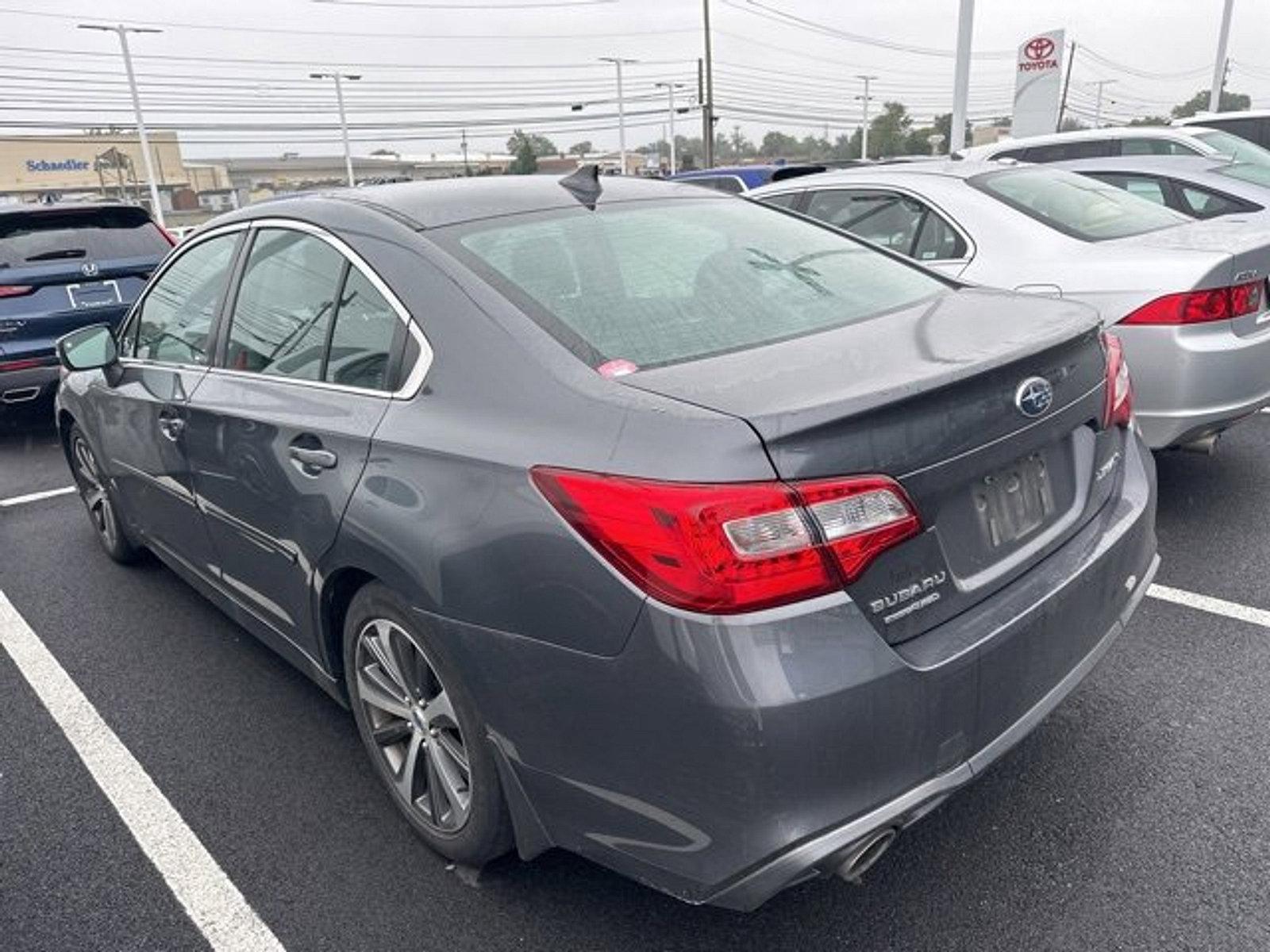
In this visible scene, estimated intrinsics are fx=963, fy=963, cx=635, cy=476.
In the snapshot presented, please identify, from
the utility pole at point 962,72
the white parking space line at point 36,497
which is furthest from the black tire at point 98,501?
the utility pole at point 962,72

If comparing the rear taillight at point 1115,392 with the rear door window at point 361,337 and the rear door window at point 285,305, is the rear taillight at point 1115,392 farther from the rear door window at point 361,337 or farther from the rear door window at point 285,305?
the rear door window at point 285,305

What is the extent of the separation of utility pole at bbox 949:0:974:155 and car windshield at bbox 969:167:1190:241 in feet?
36.5

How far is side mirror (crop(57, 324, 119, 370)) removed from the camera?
365cm

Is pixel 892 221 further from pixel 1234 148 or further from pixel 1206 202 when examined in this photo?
pixel 1234 148

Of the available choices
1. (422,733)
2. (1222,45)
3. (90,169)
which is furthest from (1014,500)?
(90,169)

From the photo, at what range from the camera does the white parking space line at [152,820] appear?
228cm

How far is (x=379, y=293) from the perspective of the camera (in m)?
2.40

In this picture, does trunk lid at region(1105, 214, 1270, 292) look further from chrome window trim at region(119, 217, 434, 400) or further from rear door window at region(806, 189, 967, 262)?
chrome window trim at region(119, 217, 434, 400)

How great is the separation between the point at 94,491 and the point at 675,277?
3.48 meters

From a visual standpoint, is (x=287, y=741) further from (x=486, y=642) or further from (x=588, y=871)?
(x=486, y=642)

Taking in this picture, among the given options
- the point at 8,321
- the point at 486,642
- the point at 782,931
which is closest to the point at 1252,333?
the point at 782,931

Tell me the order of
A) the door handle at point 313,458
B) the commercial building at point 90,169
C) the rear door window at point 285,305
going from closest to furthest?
the door handle at point 313,458 → the rear door window at point 285,305 → the commercial building at point 90,169

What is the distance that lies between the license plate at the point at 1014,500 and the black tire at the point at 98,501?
372cm

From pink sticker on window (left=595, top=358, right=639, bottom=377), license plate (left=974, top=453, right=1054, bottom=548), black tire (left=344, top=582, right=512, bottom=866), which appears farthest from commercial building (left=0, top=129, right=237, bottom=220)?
license plate (left=974, top=453, right=1054, bottom=548)
